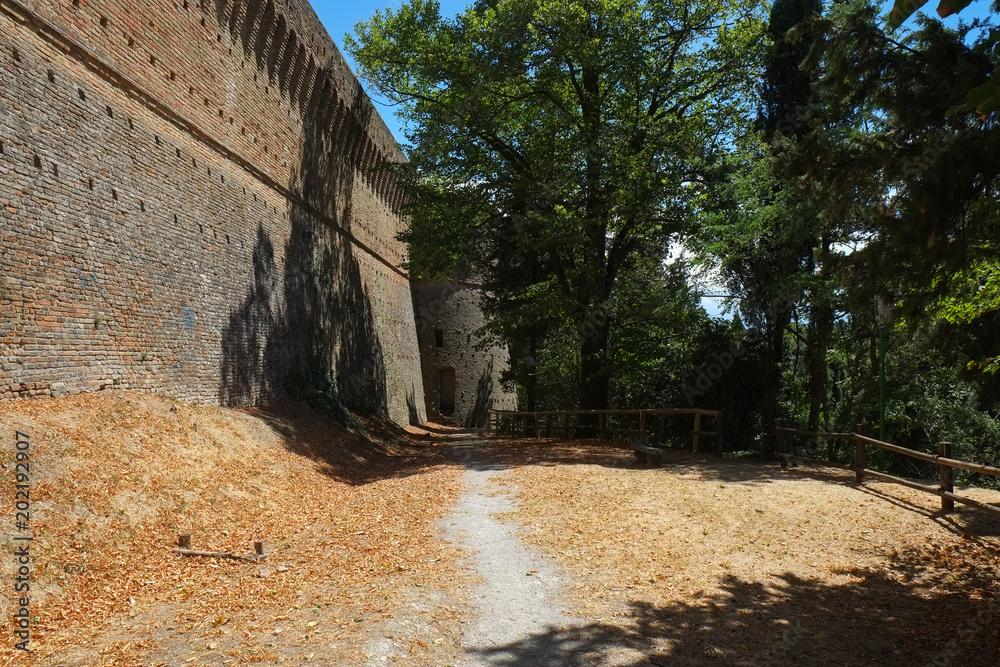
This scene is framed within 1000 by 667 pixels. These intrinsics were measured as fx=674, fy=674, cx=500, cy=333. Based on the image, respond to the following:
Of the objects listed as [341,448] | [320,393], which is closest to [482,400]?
[320,393]

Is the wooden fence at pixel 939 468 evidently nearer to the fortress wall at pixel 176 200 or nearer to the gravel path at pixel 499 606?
the gravel path at pixel 499 606

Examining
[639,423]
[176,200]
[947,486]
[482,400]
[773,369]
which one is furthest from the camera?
[482,400]

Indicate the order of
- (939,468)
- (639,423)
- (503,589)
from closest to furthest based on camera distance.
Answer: (503,589)
(939,468)
(639,423)

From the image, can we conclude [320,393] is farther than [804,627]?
Yes

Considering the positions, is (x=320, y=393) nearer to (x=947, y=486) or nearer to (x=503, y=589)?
(x=503, y=589)

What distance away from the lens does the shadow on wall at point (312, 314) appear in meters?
14.0

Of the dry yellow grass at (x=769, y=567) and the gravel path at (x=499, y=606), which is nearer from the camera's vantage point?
the gravel path at (x=499, y=606)

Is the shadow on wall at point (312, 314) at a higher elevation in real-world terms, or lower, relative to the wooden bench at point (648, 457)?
higher

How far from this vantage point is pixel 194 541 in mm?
7359

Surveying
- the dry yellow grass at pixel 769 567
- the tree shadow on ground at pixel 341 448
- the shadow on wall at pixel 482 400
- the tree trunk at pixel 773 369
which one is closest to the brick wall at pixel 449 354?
the shadow on wall at pixel 482 400

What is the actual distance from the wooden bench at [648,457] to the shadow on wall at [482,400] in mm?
20191

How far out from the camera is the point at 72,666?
4.53 m

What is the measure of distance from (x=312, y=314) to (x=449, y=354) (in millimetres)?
15064

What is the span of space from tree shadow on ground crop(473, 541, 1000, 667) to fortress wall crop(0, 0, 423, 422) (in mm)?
6937
